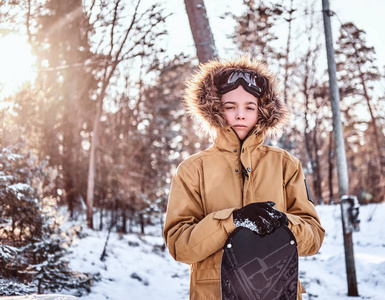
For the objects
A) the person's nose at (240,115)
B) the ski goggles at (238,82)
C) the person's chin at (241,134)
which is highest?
the ski goggles at (238,82)

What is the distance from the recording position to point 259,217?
1.70 metres

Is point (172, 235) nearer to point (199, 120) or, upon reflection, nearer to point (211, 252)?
point (211, 252)

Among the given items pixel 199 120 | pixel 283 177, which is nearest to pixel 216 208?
pixel 283 177

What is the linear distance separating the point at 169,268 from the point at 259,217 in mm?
6540

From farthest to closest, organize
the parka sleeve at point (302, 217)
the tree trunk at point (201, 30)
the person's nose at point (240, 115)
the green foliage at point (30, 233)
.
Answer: the tree trunk at point (201, 30)
the green foliage at point (30, 233)
the person's nose at point (240, 115)
the parka sleeve at point (302, 217)

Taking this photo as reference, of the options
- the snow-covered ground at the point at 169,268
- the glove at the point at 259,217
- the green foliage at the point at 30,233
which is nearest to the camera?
the glove at the point at 259,217

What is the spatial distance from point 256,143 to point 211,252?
698 millimetres

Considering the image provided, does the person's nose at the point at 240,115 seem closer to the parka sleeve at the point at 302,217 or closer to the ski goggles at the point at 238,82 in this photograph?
the ski goggles at the point at 238,82

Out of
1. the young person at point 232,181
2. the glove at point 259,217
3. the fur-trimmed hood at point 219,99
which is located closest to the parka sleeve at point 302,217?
the young person at point 232,181

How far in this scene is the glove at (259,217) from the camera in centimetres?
170

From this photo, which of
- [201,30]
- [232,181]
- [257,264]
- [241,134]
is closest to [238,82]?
[241,134]

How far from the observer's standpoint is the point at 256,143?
6.94 feet

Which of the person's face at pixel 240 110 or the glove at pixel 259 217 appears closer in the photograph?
the glove at pixel 259 217

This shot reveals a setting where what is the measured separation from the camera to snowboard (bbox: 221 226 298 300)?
173cm
